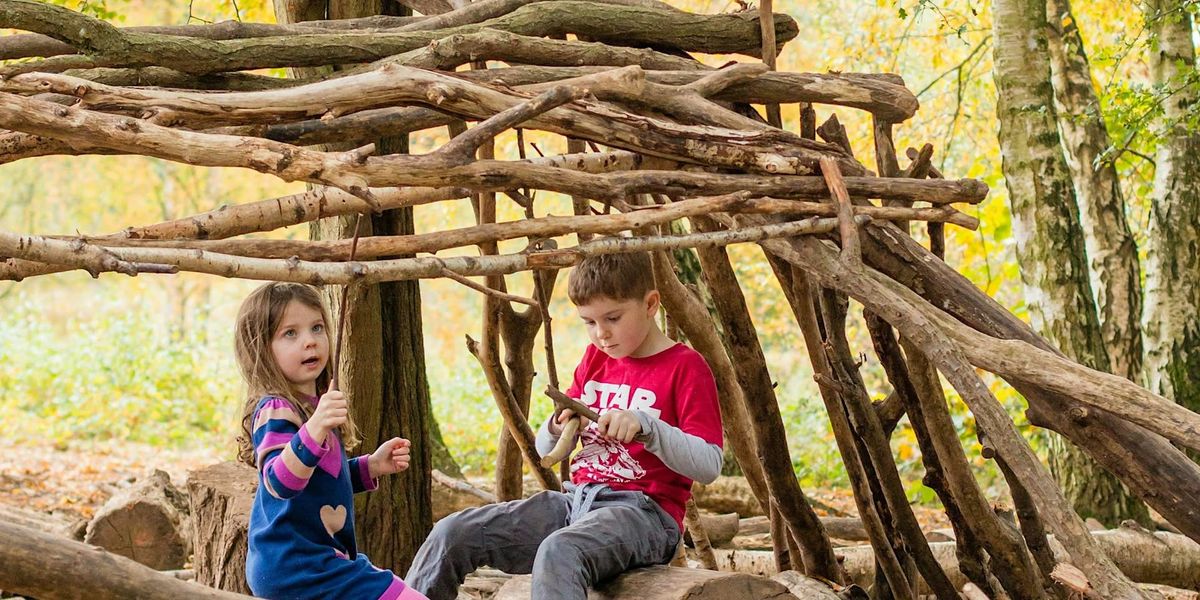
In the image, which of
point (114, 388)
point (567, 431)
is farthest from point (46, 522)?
point (114, 388)

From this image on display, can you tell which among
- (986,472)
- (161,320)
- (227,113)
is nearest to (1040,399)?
(227,113)

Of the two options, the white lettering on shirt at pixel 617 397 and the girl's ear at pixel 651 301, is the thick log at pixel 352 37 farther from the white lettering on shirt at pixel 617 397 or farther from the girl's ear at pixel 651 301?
the white lettering on shirt at pixel 617 397

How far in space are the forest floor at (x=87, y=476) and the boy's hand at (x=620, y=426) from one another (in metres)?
3.66

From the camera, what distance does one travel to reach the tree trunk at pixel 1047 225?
5.85 metres

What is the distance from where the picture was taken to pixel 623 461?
311 centimetres

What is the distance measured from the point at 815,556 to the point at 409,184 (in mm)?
2379

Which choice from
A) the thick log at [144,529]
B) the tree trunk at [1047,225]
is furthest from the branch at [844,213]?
the thick log at [144,529]

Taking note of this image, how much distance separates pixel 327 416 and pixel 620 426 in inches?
29.2

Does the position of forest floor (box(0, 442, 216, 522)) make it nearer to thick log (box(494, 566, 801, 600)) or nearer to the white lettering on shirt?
the white lettering on shirt

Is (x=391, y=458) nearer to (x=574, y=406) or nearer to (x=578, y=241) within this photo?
(x=574, y=406)

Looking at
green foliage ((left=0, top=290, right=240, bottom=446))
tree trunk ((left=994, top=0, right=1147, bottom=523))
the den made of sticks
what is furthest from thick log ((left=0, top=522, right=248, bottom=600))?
green foliage ((left=0, top=290, right=240, bottom=446))

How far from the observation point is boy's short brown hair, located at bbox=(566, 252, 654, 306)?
3121 millimetres

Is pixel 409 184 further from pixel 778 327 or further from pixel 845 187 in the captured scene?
pixel 778 327

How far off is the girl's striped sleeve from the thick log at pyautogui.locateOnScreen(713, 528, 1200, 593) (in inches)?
102
